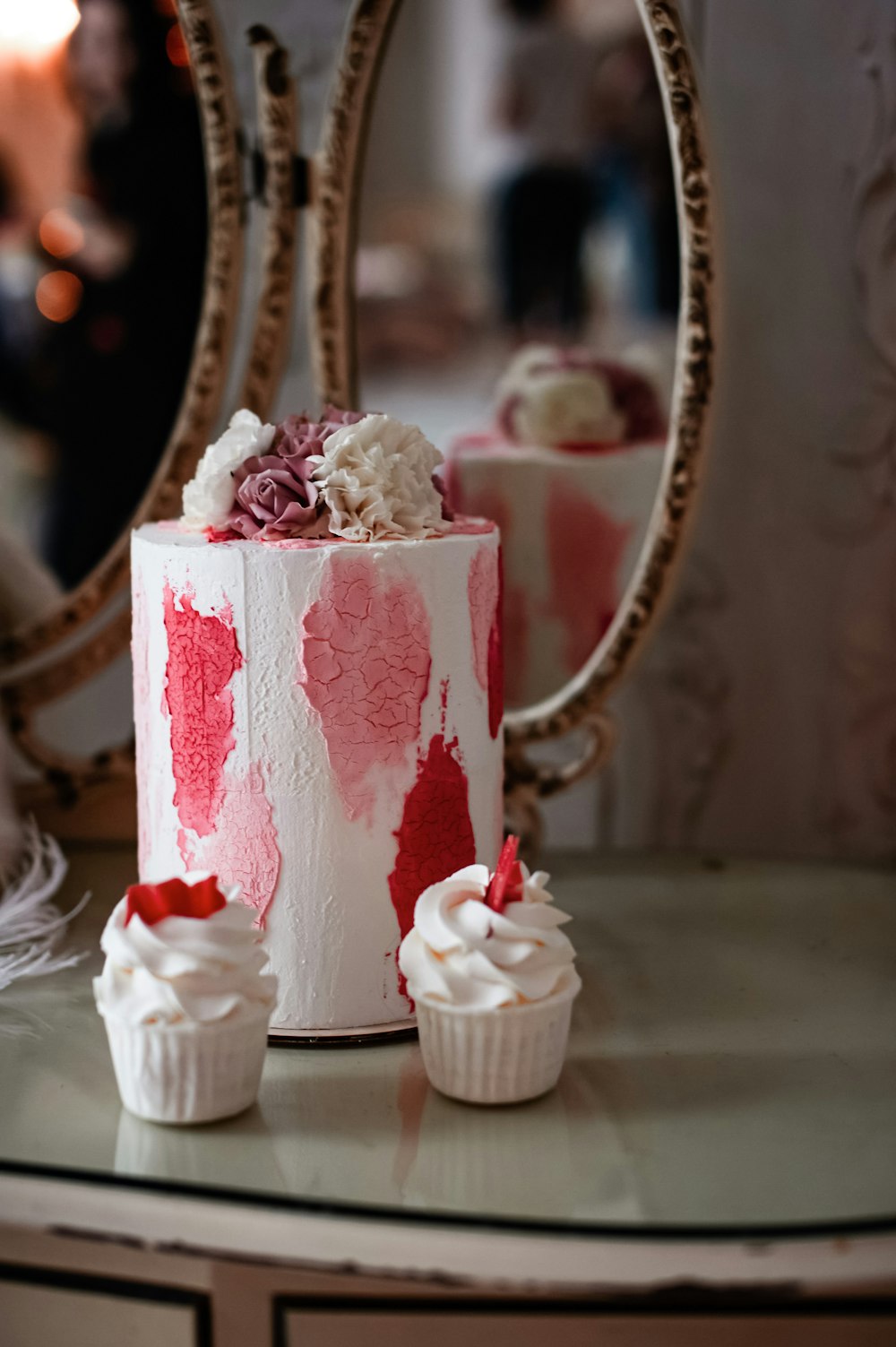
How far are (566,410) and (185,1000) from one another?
16.1 inches

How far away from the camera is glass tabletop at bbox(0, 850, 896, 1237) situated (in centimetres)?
45

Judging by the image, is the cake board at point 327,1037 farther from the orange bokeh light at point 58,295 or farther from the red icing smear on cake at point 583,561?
the orange bokeh light at point 58,295

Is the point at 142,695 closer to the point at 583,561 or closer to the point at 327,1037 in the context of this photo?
the point at 327,1037

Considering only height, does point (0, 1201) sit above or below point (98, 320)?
below

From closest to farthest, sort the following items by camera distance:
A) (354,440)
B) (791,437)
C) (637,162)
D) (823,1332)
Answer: (823,1332), (354,440), (637,162), (791,437)

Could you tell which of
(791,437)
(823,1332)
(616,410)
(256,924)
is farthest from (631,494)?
(823,1332)

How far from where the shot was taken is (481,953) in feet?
1.62

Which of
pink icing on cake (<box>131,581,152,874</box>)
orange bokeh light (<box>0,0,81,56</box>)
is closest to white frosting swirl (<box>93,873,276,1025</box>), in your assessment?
pink icing on cake (<box>131,581,152,874</box>)

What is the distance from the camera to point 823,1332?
43 centimetres

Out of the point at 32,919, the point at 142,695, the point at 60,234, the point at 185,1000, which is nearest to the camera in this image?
the point at 185,1000

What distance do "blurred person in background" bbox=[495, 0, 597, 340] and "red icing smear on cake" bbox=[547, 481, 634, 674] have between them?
0.34ft

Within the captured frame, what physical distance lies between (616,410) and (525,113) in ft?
0.62

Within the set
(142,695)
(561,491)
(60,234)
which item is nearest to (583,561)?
(561,491)

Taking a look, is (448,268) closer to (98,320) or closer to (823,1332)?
(98,320)
